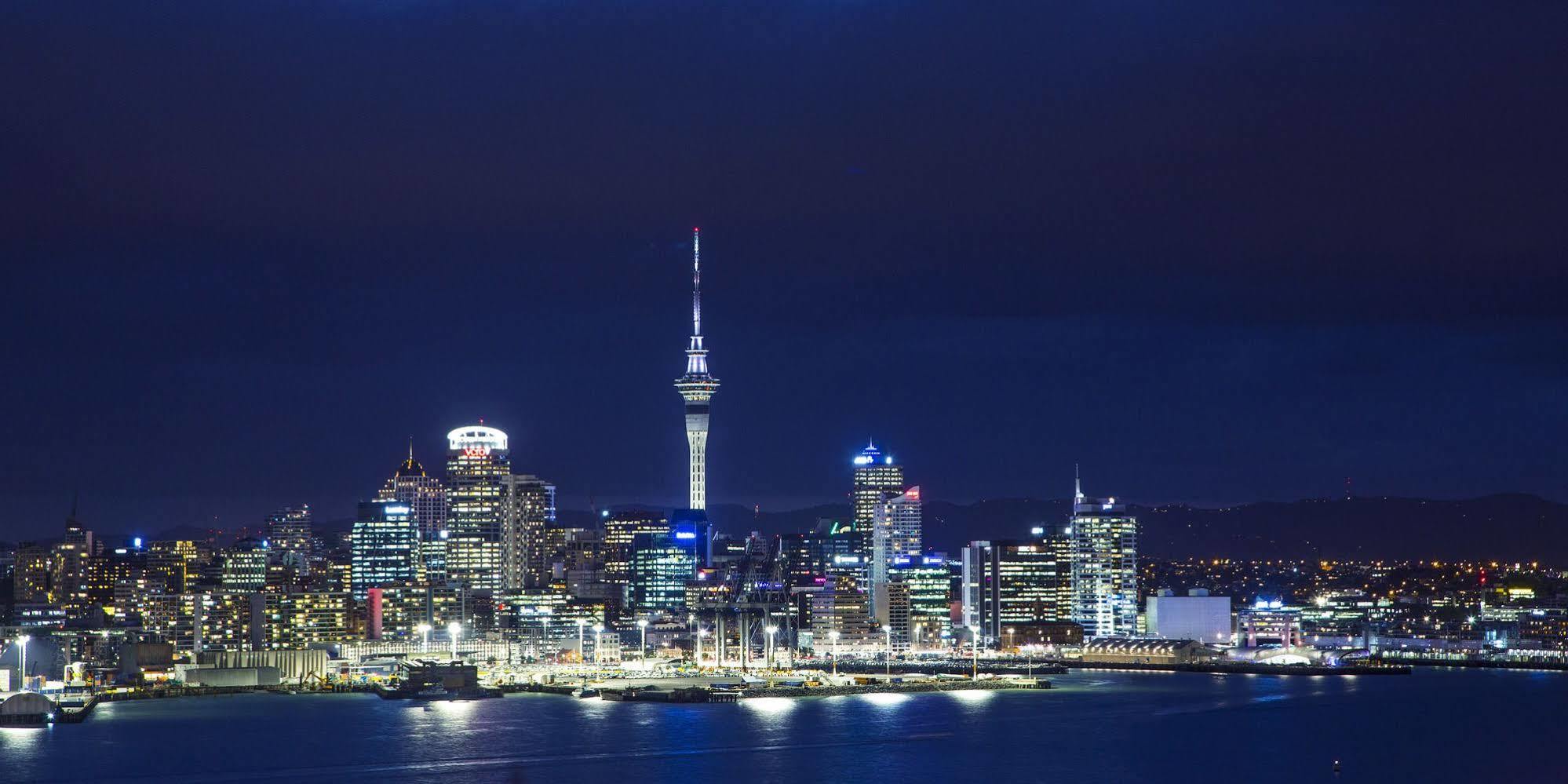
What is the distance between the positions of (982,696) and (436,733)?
25693 millimetres

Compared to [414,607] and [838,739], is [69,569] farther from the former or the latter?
[838,739]

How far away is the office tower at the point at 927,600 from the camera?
137 m

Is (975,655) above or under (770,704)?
above

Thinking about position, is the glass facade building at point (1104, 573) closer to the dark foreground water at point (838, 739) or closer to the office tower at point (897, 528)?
the office tower at point (897, 528)

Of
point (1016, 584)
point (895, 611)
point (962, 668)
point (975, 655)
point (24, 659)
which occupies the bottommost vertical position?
point (962, 668)

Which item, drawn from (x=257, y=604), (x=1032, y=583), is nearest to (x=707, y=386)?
(x=1032, y=583)

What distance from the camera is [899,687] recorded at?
294 feet

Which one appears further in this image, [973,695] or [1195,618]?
[1195,618]

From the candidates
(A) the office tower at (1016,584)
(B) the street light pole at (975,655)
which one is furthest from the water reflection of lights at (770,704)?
(A) the office tower at (1016,584)

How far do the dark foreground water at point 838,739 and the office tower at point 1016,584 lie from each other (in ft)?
161

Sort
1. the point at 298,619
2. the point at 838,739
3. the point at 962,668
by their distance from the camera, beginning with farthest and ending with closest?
1. the point at 298,619
2. the point at 962,668
3. the point at 838,739

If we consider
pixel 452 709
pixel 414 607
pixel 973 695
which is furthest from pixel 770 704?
pixel 414 607

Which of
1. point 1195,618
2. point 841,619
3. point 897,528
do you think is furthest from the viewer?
point 897,528

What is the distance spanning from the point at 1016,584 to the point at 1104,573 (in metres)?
6.13
